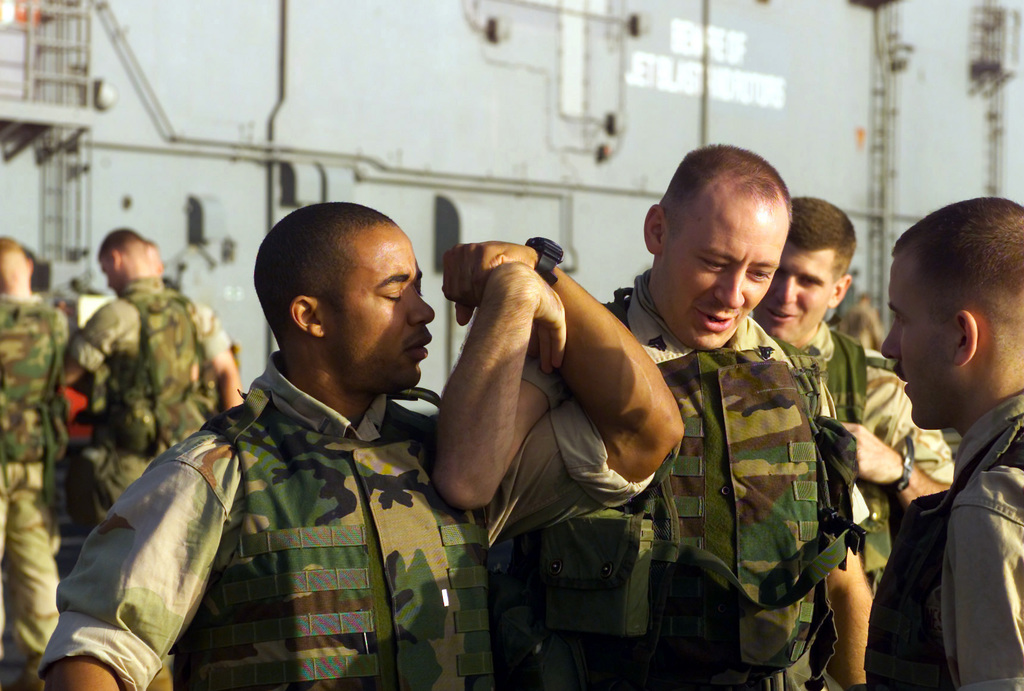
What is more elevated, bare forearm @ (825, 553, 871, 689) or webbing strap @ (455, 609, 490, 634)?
webbing strap @ (455, 609, 490, 634)

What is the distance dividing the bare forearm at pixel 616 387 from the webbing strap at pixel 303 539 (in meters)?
0.45

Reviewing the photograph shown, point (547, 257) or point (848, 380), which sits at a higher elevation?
point (547, 257)

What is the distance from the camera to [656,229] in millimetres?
2297

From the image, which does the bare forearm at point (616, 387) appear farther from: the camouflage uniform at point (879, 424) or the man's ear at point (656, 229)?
the camouflage uniform at point (879, 424)

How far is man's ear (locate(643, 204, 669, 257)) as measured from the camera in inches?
89.3

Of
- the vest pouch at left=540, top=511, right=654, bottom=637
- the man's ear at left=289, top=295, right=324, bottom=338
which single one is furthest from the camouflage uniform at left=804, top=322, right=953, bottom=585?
the man's ear at left=289, top=295, right=324, bottom=338

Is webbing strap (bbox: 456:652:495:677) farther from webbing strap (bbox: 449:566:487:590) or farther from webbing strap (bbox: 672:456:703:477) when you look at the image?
webbing strap (bbox: 672:456:703:477)

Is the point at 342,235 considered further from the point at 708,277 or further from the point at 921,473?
the point at 921,473

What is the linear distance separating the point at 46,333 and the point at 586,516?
12.7ft

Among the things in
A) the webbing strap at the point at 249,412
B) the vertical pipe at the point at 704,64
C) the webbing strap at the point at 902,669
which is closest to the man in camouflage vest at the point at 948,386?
the webbing strap at the point at 902,669

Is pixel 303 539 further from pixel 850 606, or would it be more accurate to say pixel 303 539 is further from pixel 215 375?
pixel 215 375

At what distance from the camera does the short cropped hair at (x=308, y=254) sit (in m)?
1.94

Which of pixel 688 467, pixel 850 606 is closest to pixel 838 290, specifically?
pixel 850 606

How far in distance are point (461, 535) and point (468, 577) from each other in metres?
0.07
